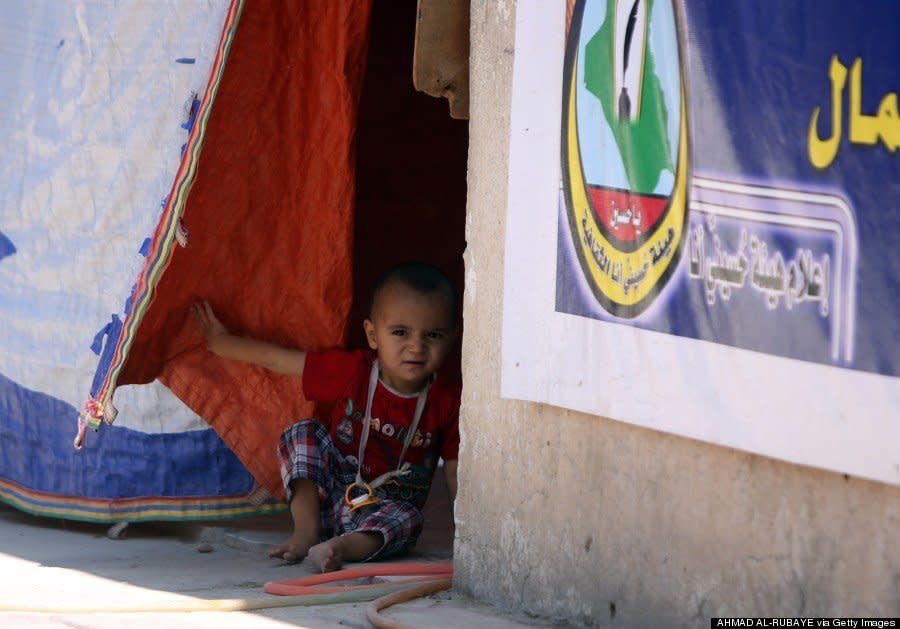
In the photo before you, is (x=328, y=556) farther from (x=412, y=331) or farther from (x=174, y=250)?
(x=174, y=250)

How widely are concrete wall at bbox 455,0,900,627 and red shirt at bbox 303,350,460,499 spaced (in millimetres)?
751

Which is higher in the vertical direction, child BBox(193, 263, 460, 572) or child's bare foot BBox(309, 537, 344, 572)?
child BBox(193, 263, 460, 572)

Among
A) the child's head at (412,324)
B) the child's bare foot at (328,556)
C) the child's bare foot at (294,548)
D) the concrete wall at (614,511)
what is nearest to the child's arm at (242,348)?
the child's head at (412,324)

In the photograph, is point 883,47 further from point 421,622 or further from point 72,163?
point 72,163

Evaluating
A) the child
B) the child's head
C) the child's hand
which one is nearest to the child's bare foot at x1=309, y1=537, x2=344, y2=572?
the child

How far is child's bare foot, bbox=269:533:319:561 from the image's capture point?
424 cm

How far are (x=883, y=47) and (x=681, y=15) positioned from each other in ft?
1.95

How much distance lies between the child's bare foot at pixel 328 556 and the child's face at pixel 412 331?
61cm

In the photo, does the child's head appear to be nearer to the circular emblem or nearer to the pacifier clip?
the pacifier clip

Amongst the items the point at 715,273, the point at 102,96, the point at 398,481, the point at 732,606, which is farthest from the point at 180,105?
the point at 732,606

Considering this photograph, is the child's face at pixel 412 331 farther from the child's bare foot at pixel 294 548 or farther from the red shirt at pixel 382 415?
the child's bare foot at pixel 294 548

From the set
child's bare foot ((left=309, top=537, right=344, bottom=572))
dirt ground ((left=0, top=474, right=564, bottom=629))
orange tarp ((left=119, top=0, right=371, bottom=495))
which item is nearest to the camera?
dirt ground ((left=0, top=474, right=564, bottom=629))

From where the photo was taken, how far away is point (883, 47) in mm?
2322

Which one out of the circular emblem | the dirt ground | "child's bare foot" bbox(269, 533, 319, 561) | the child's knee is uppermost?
the circular emblem
